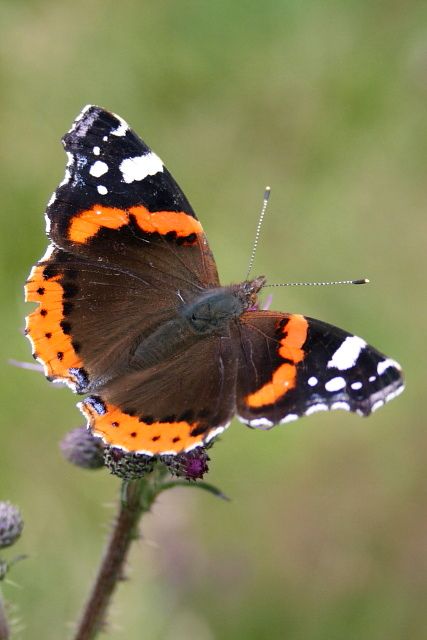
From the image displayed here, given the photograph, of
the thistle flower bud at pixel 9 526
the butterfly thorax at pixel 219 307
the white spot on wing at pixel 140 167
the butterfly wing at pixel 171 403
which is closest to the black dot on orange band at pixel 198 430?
the butterfly wing at pixel 171 403

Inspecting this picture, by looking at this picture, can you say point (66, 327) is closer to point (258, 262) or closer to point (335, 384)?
point (335, 384)

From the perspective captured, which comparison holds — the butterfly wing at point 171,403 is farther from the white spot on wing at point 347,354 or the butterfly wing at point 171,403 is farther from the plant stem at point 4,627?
the plant stem at point 4,627

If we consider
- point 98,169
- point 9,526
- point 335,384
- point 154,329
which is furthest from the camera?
point 154,329

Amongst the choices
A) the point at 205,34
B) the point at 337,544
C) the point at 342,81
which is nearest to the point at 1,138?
the point at 205,34

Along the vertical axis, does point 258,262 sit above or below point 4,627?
above

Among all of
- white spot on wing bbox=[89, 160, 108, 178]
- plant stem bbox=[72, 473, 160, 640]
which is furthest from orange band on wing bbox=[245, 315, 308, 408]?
white spot on wing bbox=[89, 160, 108, 178]

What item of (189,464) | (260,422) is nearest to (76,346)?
(189,464)

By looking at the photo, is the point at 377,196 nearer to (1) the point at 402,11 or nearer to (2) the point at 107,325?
(1) the point at 402,11

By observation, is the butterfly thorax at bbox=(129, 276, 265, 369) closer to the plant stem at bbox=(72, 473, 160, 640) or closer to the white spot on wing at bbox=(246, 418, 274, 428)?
the plant stem at bbox=(72, 473, 160, 640)
